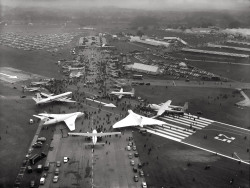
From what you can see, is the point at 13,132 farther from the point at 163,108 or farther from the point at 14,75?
the point at 14,75

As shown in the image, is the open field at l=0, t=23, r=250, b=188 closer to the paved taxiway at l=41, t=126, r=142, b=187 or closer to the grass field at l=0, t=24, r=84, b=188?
the paved taxiway at l=41, t=126, r=142, b=187

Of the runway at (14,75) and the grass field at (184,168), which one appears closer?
the grass field at (184,168)

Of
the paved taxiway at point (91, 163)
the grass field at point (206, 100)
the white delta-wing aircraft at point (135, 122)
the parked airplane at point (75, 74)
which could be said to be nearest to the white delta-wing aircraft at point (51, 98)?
the paved taxiway at point (91, 163)

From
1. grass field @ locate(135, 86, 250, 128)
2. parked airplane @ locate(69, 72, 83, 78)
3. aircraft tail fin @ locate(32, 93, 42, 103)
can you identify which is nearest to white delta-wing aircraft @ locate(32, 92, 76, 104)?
aircraft tail fin @ locate(32, 93, 42, 103)

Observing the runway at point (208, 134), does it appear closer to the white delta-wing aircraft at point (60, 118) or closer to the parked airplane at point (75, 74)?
the white delta-wing aircraft at point (60, 118)

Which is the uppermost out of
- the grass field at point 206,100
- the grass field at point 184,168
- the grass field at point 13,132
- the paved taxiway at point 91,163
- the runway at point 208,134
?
the grass field at point 206,100

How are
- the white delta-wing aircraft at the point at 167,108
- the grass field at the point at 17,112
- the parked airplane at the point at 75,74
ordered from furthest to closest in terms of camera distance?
1. the parked airplane at the point at 75,74
2. the white delta-wing aircraft at the point at 167,108
3. the grass field at the point at 17,112

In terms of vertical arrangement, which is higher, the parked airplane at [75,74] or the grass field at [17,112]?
the parked airplane at [75,74]
